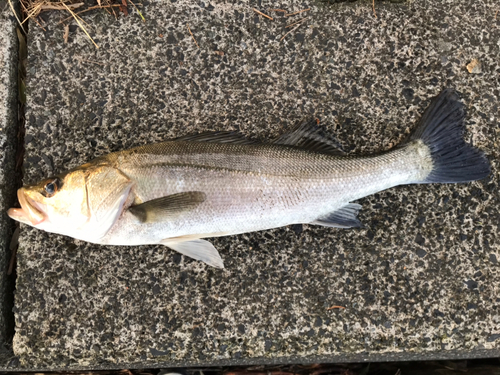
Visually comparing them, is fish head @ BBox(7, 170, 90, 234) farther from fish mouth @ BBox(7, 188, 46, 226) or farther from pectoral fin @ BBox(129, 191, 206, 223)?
pectoral fin @ BBox(129, 191, 206, 223)

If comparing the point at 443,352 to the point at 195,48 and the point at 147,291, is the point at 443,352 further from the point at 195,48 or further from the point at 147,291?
the point at 195,48

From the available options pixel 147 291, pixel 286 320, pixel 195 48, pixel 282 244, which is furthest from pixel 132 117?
pixel 286 320

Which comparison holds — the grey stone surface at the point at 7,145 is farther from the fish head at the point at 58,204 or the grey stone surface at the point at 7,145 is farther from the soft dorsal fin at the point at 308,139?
the soft dorsal fin at the point at 308,139

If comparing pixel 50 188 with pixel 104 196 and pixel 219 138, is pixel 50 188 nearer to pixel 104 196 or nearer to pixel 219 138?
pixel 104 196

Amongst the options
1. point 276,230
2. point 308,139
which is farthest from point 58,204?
point 308,139

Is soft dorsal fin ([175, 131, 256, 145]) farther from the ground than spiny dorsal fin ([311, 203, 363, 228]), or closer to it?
farther from the ground

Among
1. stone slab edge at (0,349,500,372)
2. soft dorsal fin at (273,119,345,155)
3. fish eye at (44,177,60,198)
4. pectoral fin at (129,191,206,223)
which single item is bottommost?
stone slab edge at (0,349,500,372)

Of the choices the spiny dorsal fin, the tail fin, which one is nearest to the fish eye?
the spiny dorsal fin
